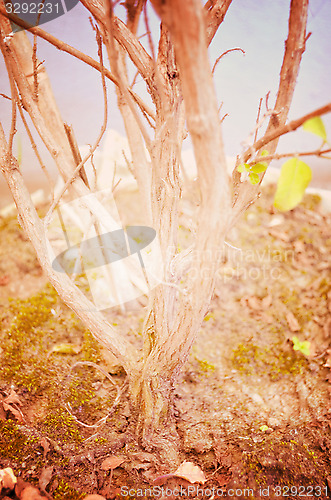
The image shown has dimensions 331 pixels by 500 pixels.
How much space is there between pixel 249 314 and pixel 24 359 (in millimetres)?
1136

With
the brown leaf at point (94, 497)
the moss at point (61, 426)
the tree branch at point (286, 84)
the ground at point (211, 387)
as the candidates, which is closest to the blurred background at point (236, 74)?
the ground at point (211, 387)

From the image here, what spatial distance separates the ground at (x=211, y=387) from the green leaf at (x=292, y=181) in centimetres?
85

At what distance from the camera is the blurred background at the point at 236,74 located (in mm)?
1585

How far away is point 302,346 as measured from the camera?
1.41 metres

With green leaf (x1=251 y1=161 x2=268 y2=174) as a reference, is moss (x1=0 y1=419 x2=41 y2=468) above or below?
below

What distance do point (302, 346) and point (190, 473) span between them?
0.78 m

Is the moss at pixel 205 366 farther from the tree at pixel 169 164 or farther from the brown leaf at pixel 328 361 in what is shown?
the brown leaf at pixel 328 361

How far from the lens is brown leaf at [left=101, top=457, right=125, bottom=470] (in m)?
0.95

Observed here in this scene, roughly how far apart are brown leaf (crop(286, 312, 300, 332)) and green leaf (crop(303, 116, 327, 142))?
1187 mm

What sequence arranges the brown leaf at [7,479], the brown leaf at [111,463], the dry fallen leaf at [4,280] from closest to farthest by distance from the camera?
the brown leaf at [7,479] < the brown leaf at [111,463] < the dry fallen leaf at [4,280]

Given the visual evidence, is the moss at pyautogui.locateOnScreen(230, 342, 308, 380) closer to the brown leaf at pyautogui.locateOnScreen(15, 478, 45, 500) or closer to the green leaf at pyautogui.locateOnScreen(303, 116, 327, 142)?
the brown leaf at pyautogui.locateOnScreen(15, 478, 45, 500)

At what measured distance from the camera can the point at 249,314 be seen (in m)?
1.64

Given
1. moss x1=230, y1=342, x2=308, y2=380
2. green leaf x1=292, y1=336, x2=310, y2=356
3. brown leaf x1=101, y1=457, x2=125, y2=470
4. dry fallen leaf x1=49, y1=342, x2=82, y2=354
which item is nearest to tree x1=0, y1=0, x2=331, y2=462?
brown leaf x1=101, y1=457, x2=125, y2=470

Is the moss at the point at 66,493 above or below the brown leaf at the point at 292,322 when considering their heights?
above
